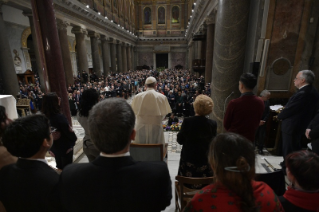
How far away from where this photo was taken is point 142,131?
3104mm

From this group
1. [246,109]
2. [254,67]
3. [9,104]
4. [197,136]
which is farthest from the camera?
[254,67]

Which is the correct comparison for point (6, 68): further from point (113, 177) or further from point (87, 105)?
point (113, 177)

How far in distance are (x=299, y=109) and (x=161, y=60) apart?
33736 mm

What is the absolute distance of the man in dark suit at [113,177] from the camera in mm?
873

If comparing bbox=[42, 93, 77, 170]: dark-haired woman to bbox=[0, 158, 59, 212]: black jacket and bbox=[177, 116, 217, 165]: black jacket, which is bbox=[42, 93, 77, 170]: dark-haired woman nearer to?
bbox=[0, 158, 59, 212]: black jacket

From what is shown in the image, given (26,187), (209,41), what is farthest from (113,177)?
(209,41)

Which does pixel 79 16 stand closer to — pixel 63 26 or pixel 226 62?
→ pixel 63 26

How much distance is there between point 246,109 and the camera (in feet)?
8.08

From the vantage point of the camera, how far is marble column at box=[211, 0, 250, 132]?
12.7 ft

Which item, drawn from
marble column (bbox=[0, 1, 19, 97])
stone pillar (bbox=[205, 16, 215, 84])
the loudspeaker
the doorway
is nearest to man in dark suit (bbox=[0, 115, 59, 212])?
the loudspeaker

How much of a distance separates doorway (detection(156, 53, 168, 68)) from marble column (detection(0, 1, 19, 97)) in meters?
28.7

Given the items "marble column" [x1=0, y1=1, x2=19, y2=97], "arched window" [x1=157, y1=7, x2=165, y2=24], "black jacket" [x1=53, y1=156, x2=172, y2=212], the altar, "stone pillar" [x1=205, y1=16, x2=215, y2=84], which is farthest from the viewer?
"arched window" [x1=157, y1=7, x2=165, y2=24]

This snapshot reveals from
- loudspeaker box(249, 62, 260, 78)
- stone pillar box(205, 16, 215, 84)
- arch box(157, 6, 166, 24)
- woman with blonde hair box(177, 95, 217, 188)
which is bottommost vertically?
woman with blonde hair box(177, 95, 217, 188)

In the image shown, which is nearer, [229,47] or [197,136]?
[197,136]
